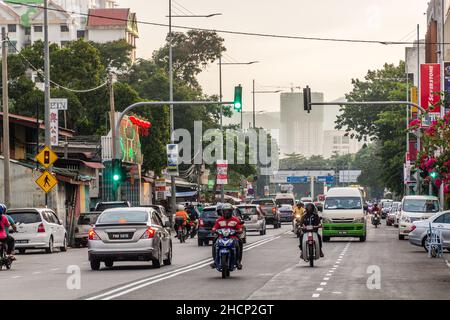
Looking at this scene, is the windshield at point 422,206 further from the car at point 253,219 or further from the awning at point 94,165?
the awning at point 94,165

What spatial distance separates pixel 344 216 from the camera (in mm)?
50906

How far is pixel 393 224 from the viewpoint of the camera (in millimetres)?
83750

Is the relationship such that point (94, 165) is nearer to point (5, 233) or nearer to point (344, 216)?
point (344, 216)

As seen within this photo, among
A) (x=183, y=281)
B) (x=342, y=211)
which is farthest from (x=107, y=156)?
(x=183, y=281)

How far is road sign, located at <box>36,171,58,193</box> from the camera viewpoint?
48.5m

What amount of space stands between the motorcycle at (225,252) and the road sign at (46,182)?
21.7m

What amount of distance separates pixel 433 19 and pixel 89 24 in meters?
79.7

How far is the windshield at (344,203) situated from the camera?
51875mm

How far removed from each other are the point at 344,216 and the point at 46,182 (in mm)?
12184

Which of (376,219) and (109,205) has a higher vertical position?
(109,205)

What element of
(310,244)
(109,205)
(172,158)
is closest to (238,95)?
(109,205)

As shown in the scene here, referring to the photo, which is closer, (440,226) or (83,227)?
(440,226)

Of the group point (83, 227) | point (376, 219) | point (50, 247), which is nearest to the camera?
point (50, 247)
